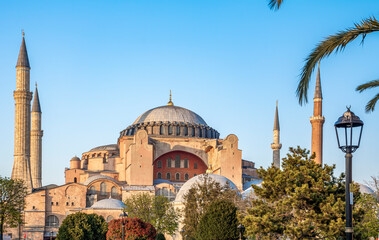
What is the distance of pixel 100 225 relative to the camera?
98.7 ft

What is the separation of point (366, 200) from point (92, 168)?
4074 centimetres

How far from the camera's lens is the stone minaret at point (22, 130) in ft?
144

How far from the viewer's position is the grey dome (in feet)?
174

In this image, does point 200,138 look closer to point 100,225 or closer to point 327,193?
point 100,225

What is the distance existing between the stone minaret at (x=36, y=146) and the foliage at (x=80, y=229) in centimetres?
2178

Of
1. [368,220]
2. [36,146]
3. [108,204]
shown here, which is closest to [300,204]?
[368,220]

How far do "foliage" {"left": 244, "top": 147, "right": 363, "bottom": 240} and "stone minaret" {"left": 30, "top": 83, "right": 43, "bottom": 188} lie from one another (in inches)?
1383

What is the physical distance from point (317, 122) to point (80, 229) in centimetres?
1777

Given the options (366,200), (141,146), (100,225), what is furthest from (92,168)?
(366,200)

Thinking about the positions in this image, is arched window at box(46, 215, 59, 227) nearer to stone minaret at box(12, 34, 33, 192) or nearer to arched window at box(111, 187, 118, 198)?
stone minaret at box(12, 34, 33, 192)

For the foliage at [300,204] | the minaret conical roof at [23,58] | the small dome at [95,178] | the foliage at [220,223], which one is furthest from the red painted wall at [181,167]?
the foliage at [300,204]

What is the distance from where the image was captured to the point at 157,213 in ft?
120

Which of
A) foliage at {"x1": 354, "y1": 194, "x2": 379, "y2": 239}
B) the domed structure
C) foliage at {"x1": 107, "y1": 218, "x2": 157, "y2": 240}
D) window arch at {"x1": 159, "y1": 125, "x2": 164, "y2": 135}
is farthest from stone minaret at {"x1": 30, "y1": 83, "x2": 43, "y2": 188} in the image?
foliage at {"x1": 354, "y1": 194, "x2": 379, "y2": 239}

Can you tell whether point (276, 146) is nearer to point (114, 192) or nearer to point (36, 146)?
point (114, 192)
